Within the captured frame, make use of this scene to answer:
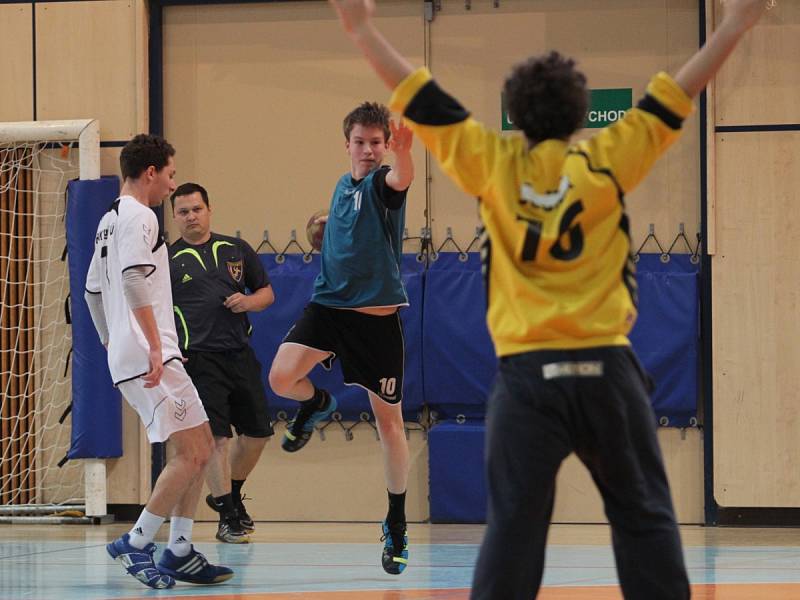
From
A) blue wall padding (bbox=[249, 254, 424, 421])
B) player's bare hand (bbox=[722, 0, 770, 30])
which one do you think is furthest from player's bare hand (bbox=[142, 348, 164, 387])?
blue wall padding (bbox=[249, 254, 424, 421])

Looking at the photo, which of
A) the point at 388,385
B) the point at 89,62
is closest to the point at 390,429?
the point at 388,385

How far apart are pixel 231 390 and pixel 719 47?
17.4 ft

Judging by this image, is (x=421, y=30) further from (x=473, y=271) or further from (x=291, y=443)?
(x=291, y=443)

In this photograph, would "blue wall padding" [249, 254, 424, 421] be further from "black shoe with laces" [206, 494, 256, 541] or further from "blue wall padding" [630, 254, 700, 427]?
"blue wall padding" [630, 254, 700, 427]

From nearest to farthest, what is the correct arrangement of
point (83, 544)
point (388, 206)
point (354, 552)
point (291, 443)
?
point (388, 206)
point (291, 443)
point (354, 552)
point (83, 544)

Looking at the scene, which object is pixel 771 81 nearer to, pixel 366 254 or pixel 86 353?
pixel 366 254

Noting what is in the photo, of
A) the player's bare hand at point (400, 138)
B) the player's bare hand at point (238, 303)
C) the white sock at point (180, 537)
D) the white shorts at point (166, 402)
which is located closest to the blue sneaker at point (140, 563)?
the white sock at point (180, 537)

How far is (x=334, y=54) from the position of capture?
967cm

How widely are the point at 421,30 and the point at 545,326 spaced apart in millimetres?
6877

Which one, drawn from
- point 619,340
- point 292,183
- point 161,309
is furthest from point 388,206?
point 292,183

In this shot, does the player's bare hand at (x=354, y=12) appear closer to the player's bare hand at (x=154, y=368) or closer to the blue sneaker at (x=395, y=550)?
the player's bare hand at (x=154, y=368)

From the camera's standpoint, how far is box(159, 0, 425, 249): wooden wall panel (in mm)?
9625

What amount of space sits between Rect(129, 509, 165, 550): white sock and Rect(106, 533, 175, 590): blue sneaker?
27 millimetres

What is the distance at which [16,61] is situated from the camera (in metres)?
9.73
